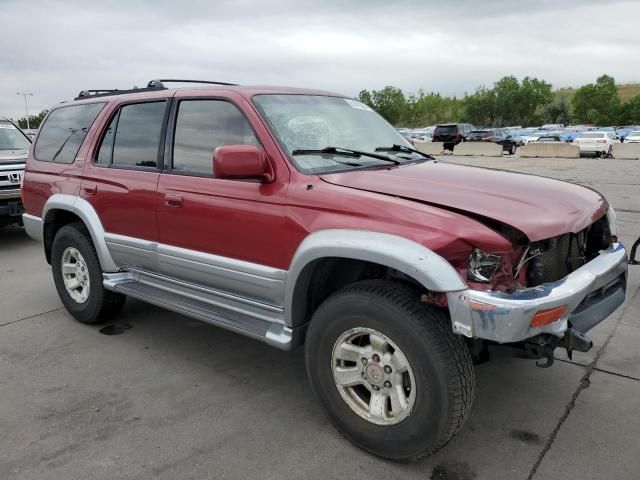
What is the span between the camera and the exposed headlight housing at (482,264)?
2.47 metres

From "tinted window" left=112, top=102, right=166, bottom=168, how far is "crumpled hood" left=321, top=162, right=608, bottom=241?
1541mm

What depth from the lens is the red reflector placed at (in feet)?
7.89

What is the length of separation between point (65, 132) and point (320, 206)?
121 inches

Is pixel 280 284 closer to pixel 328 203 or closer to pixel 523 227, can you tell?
pixel 328 203

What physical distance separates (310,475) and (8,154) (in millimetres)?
7891

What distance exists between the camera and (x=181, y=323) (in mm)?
4762

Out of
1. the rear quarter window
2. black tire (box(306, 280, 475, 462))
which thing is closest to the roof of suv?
black tire (box(306, 280, 475, 462))

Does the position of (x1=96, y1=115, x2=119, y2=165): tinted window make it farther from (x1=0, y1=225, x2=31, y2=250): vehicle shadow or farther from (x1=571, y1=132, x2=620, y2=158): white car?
(x1=571, y1=132, x2=620, y2=158): white car

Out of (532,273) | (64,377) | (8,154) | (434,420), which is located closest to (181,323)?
(64,377)

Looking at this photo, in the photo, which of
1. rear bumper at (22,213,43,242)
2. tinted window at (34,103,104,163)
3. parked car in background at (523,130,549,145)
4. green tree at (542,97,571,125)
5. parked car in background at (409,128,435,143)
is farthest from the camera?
green tree at (542,97,571,125)

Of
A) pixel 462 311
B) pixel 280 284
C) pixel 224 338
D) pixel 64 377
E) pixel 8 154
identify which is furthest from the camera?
pixel 8 154

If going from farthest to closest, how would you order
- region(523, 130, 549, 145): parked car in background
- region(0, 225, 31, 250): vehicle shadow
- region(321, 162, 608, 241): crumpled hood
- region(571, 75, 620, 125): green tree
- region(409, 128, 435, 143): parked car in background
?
region(571, 75, 620, 125): green tree < region(409, 128, 435, 143): parked car in background < region(523, 130, 549, 145): parked car in background < region(0, 225, 31, 250): vehicle shadow < region(321, 162, 608, 241): crumpled hood

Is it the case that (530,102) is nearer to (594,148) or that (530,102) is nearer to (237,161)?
(594,148)

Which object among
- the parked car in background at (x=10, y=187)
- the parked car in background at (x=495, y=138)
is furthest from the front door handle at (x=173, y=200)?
the parked car in background at (x=495, y=138)
